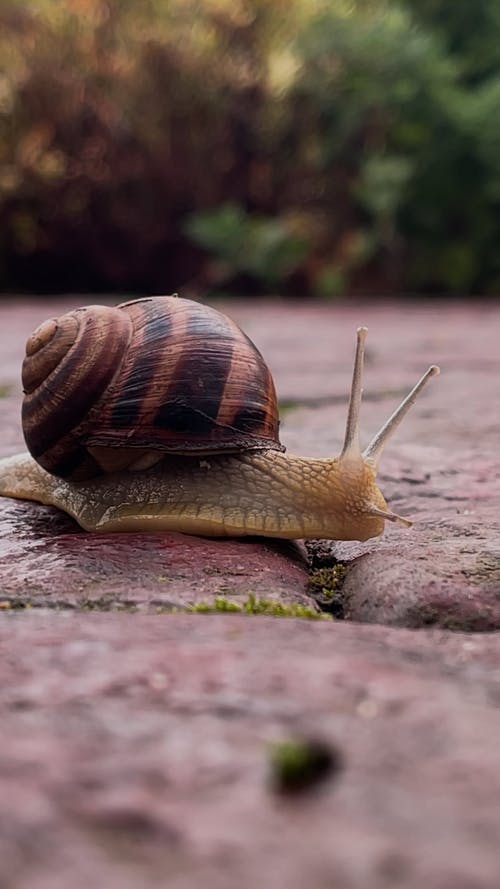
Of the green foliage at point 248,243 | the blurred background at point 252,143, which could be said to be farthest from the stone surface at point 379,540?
the blurred background at point 252,143

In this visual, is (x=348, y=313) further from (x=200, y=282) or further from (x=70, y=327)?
(x=70, y=327)

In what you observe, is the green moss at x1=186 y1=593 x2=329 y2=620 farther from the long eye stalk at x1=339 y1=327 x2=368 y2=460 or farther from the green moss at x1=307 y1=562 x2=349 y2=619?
the long eye stalk at x1=339 y1=327 x2=368 y2=460


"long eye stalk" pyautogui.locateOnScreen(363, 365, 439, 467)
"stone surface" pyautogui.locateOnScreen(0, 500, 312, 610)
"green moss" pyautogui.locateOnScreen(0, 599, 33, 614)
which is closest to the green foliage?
"long eye stalk" pyautogui.locateOnScreen(363, 365, 439, 467)

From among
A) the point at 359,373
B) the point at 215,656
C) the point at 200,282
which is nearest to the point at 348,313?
the point at 200,282

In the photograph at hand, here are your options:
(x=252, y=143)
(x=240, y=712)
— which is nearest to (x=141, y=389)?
(x=240, y=712)

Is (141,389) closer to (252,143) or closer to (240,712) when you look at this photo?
(240,712)

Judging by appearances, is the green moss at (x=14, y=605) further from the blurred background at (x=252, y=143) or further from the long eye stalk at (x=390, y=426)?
the blurred background at (x=252, y=143)
